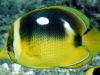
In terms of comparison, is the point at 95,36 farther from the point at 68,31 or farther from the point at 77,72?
the point at 77,72

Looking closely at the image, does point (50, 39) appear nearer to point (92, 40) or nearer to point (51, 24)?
point (51, 24)

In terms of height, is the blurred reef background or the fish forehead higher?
the fish forehead

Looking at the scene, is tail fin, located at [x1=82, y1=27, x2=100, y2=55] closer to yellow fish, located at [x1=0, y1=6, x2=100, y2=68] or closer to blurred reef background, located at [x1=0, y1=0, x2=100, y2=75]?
yellow fish, located at [x1=0, y1=6, x2=100, y2=68]

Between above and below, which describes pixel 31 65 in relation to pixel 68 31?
below

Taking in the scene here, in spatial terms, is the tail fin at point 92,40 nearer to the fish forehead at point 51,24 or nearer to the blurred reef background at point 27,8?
the fish forehead at point 51,24

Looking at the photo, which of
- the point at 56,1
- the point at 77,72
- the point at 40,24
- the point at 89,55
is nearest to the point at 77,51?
the point at 89,55

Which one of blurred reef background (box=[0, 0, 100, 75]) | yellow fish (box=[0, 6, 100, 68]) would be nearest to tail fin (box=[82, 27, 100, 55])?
yellow fish (box=[0, 6, 100, 68])

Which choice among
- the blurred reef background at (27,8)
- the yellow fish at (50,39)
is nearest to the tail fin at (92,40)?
the yellow fish at (50,39)
